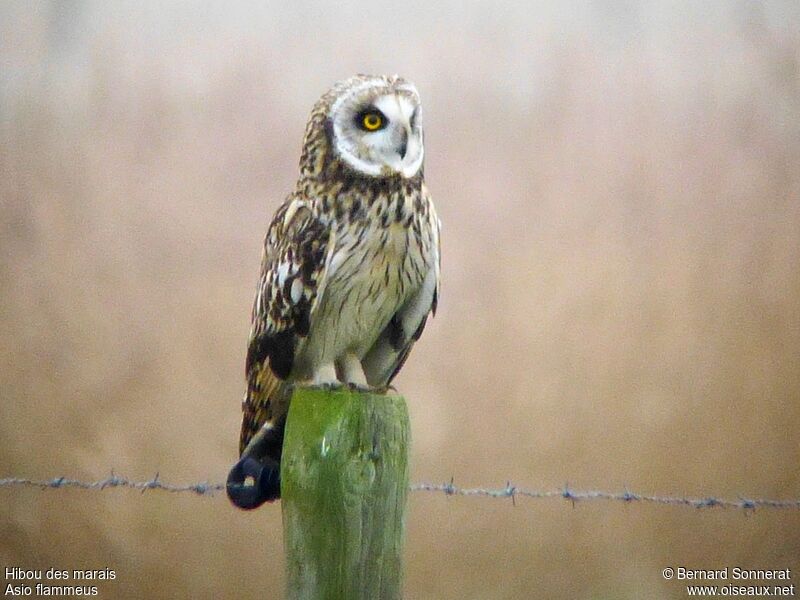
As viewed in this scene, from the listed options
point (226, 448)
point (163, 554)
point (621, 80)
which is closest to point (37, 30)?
point (226, 448)

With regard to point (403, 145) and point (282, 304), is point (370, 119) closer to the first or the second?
point (403, 145)

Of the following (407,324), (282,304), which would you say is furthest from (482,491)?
(282,304)

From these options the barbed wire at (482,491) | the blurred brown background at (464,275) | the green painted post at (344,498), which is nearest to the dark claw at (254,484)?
the barbed wire at (482,491)

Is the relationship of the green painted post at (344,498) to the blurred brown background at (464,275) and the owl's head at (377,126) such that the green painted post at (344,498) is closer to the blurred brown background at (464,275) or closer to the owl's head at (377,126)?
the owl's head at (377,126)

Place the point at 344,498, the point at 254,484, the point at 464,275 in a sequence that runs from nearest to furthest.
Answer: the point at 344,498 → the point at 254,484 → the point at 464,275

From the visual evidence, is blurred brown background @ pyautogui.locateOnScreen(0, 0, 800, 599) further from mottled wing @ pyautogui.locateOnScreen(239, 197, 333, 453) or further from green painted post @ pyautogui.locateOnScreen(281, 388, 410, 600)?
green painted post @ pyautogui.locateOnScreen(281, 388, 410, 600)

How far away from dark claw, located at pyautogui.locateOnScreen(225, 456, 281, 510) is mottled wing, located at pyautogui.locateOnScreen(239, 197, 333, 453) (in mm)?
142

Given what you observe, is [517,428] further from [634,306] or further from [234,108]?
[234,108]

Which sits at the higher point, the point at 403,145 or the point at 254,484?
the point at 403,145

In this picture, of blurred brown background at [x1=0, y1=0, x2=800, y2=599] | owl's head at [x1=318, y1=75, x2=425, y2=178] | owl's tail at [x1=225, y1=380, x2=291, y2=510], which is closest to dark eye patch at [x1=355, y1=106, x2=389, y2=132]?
owl's head at [x1=318, y1=75, x2=425, y2=178]

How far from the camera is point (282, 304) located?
1768 millimetres

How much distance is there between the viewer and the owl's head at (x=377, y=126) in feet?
5.55

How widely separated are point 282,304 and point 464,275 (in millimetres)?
1043

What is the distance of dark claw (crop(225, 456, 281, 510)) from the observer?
162 cm
